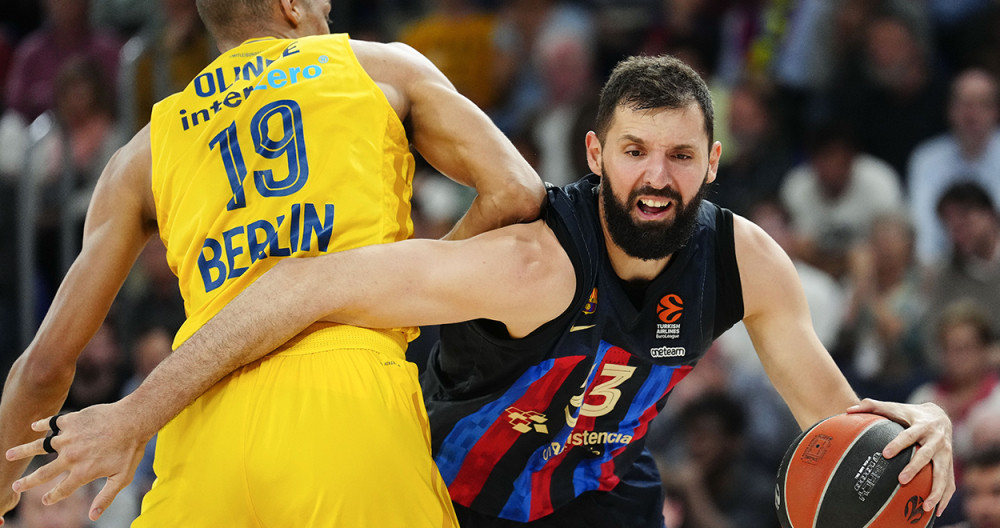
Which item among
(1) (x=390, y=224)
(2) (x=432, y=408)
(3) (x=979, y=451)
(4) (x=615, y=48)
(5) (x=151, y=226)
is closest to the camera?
(1) (x=390, y=224)

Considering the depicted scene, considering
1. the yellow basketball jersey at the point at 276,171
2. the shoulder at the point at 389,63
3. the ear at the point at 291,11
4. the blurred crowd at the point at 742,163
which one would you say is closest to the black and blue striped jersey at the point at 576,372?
the yellow basketball jersey at the point at 276,171

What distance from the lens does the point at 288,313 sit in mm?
3197

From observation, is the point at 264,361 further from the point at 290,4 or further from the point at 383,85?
the point at 290,4

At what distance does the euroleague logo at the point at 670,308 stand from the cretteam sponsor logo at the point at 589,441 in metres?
0.48

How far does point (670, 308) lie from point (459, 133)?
89 cm

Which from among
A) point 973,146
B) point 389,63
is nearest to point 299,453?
point 389,63

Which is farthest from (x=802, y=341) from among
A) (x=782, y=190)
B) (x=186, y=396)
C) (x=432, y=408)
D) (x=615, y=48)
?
(x=615, y=48)

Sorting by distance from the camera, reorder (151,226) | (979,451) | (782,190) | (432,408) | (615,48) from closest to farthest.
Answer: (151,226), (432,408), (979,451), (782,190), (615,48)

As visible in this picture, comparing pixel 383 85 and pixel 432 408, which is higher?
pixel 383 85

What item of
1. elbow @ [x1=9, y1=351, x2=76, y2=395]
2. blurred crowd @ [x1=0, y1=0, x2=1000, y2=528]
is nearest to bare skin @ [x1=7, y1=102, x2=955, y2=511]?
elbow @ [x1=9, y1=351, x2=76, y2=395]

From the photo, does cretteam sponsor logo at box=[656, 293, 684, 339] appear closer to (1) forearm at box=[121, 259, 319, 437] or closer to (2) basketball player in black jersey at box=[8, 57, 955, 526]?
(2) basketball player in black jersey at box=[8, 57, 955, 526]

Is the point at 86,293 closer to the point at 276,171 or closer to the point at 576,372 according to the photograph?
the point at 276,171

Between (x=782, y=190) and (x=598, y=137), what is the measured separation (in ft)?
14.3

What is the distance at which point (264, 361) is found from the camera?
3.28m
